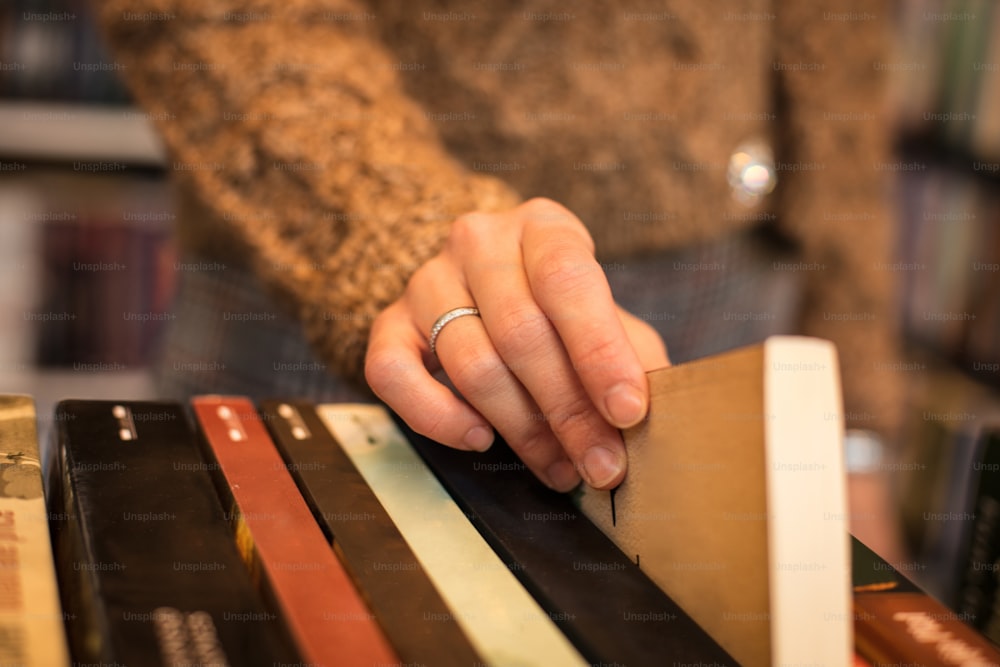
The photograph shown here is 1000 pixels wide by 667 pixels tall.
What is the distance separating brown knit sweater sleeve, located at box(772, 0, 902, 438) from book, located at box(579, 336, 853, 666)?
2.69 ft

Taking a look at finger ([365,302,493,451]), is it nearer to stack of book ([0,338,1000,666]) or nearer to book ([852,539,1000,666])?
stack of book ([0,338,1000,666])

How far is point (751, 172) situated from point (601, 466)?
0.71 metres

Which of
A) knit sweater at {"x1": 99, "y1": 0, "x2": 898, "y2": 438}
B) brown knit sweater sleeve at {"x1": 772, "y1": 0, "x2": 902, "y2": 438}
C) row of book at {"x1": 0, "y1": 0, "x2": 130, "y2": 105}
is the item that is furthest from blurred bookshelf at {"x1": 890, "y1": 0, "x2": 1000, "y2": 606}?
row of book at {"x1": 0, "y1": 0, "x2": 130, "y2": 105}

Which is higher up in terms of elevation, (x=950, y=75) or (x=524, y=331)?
(x=950, y=75)

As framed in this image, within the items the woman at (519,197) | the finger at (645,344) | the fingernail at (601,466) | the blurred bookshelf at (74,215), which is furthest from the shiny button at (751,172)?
the blurred bookshelf at (74,215)

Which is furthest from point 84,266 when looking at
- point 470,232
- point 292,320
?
point 470,232

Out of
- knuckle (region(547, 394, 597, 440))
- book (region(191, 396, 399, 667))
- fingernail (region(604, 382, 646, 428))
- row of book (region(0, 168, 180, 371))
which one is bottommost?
row of book (region(0, 168, 180, 371))

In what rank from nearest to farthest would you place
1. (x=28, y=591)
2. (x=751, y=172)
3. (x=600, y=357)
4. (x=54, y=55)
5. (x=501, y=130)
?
(x=28, y=591) < (x=600, y=357) < (x=501, y=130) < (x=751, y=172) < (x=54, y=55)

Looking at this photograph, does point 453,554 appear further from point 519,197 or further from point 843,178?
point 843,178

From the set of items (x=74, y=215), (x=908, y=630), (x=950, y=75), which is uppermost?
(x=950, y=75)

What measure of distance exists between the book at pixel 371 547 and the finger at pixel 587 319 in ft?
0.38

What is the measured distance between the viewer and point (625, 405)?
0.40 m

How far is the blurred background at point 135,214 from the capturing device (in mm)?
1652

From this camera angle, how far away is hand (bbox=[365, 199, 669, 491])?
418 millimetres
